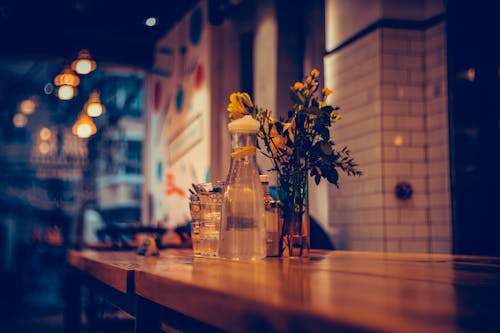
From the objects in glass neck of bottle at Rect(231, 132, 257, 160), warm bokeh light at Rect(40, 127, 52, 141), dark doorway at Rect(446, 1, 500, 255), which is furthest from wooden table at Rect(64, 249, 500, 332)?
warm bokeh light at Rect(40, 127, 52, 141)

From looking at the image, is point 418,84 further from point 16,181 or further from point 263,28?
point 16,181

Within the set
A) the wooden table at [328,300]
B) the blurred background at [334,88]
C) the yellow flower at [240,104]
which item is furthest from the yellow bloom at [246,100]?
the blurred background at [334,88]

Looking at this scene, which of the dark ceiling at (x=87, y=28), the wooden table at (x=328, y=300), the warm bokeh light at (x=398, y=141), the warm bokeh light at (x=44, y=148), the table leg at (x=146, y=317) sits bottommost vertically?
the table leg at (x=146, y=317)

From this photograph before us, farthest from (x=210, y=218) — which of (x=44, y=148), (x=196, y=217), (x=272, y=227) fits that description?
(x=44, y=148)

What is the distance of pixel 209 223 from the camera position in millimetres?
1741

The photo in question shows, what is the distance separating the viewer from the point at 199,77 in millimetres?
5828

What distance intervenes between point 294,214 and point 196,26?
4.55m

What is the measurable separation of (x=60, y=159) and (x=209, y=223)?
7.80 metres

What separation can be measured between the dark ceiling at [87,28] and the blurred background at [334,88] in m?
0.02

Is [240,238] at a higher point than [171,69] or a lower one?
lower

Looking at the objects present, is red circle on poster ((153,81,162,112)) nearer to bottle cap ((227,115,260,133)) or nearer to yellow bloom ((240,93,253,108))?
yellow bloom ((240,93,253,108))

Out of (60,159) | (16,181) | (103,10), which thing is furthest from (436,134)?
(16,181)

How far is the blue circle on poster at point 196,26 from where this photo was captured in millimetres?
5848

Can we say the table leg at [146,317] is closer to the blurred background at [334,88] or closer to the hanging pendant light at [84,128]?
the blurred background at [334,88]
